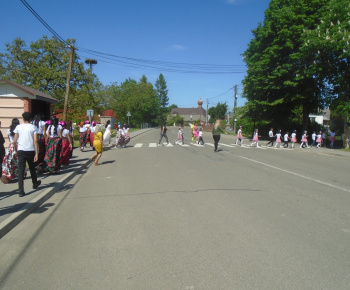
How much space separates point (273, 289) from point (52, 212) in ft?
14.1

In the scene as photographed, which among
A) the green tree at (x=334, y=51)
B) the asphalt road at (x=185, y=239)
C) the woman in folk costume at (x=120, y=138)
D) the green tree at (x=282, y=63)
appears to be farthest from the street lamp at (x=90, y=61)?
the asphalt road at (x=185, y=239)

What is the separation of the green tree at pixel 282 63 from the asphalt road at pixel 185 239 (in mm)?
19772

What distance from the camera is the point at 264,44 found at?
2961 cm

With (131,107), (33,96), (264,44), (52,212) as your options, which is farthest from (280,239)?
(131,107)

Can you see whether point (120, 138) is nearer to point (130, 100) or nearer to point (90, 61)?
point (90, 61)

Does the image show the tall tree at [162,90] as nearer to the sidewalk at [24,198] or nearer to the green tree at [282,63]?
the green tree at [282,63]

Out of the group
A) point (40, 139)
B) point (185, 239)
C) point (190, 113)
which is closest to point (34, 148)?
point (40, 139)

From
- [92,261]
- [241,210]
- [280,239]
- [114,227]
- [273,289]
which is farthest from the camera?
[241,210]

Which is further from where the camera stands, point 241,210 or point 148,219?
point 241,210

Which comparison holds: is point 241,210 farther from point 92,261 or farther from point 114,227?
point 92,261

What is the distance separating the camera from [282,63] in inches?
1099

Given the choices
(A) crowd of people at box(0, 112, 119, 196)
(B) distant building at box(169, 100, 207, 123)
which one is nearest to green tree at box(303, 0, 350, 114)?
(A) crowd of people at box(0, 112, 119, 196)

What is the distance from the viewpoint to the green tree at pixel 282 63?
25672mm

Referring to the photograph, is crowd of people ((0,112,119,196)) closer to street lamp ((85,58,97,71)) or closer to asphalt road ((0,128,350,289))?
asphalt road ((0,128,350,289))
